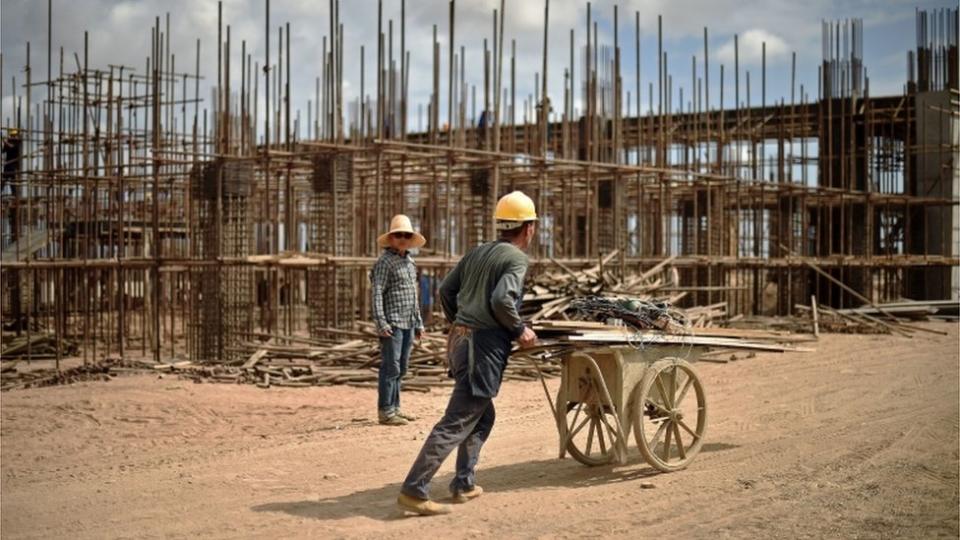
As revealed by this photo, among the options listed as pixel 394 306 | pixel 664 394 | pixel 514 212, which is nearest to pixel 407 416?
pixel 394 306

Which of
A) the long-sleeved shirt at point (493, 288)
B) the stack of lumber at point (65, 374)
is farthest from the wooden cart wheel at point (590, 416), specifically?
the stack of lumber at point (65, 374)

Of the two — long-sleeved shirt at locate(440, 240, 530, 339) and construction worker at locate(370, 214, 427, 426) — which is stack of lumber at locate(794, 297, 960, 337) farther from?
long-sleeved shirt at locate(440, 240, 530, 339)

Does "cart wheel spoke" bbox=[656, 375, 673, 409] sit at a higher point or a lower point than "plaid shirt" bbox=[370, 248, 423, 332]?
lower

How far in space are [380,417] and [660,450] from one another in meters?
2.90

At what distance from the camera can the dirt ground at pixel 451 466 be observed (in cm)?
604

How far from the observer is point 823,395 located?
11141 mm

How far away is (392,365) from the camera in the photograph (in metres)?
9.88

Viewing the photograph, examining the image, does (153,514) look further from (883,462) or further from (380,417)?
(883,462)

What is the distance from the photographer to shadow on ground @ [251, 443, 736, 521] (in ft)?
21.2

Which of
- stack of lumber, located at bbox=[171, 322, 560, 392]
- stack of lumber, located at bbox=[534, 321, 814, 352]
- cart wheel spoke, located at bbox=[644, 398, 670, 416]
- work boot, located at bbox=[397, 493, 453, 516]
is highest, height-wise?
stack of lumber, located at bbox=[534, 321, 814, 352]

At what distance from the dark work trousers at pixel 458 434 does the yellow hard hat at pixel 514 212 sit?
0.70 meters

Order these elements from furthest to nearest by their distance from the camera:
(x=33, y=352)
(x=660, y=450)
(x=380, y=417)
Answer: (x=33, y=352), (x=380, y=417), (x=660, y=450)

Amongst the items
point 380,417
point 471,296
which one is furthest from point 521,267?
point 380,417

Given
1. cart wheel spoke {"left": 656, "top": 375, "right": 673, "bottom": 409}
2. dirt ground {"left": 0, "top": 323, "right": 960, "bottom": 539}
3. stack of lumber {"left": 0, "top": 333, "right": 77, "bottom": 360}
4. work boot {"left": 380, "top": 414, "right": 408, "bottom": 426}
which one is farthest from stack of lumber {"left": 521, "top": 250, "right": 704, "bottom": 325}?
stack of lumber {"left": 0, "top": 333, "right": 77, "bottom": 360}
